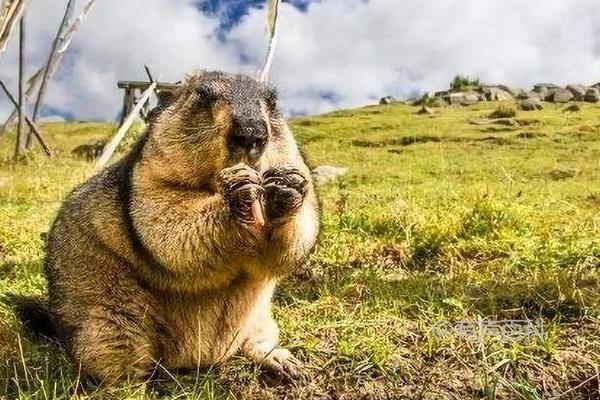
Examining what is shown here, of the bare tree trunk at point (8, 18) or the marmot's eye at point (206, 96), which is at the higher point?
the bare tree trunk at point (8, 18)

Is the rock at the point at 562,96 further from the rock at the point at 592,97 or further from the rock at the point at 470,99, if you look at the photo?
the rock at the point at 470,99

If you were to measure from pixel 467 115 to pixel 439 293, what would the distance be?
24.1m

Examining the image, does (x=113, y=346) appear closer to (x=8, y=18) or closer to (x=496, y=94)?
(x=8, y=18)

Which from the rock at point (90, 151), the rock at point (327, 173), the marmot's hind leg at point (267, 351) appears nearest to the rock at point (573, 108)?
the rock at point (327, 173)

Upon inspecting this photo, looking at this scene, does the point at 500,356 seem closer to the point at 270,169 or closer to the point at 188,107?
the point at 270,169

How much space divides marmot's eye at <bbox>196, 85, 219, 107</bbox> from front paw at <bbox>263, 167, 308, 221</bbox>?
0.55 metres

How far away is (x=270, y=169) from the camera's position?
3.56m

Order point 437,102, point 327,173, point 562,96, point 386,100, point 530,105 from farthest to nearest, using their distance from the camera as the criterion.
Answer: point 386,100 < point 437,102 < point 562,96 < point 530,105 < point 327,173

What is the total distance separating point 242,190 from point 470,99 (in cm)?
3496

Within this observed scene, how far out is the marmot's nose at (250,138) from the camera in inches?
143

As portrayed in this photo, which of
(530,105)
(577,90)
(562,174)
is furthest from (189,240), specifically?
(577,90)

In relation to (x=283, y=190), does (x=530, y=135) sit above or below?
below

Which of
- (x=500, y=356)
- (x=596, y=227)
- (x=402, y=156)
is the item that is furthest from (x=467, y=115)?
(x=500, y=356)

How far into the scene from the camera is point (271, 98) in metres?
4.15
